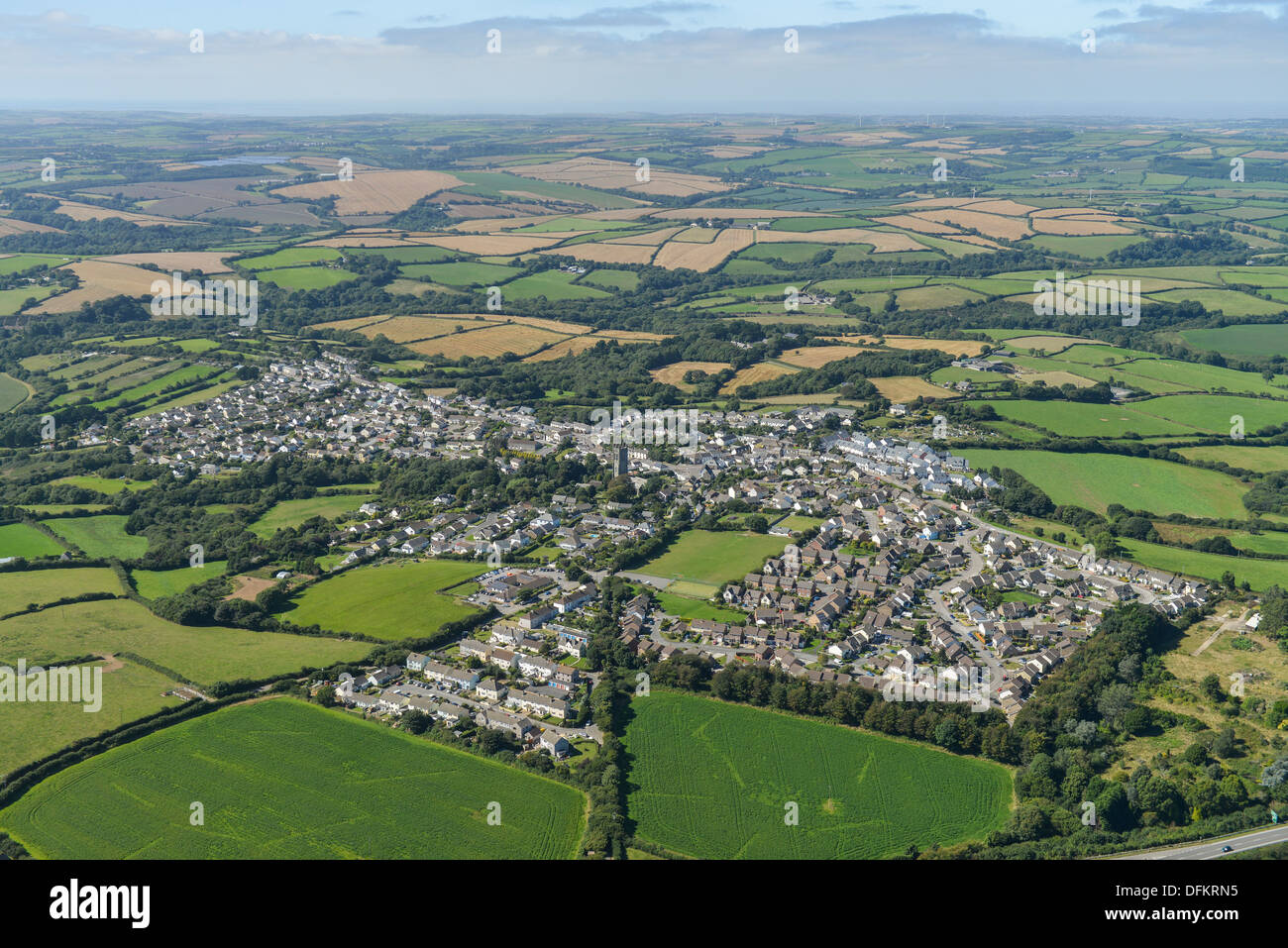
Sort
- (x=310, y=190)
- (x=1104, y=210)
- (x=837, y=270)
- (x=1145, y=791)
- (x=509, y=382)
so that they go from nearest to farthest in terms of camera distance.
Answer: (x=1145, y=791)
(x=509, y=382)
(x=837, y=270)
(x=1104, y=210)
(x=310, y=190)

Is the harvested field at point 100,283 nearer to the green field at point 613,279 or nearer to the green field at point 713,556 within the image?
the green field at point 613,279

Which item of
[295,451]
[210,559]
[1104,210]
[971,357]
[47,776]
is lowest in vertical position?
[47,776]

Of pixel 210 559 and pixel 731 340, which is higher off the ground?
pixel 731 340

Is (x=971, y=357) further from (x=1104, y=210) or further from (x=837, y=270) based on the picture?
(x=1104, y=210)

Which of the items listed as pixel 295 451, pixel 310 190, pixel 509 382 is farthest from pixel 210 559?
Result: pixel 310 190

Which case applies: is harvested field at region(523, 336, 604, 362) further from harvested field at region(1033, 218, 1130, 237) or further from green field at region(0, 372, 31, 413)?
harvested field at region(1033, 218, 1130, 237)

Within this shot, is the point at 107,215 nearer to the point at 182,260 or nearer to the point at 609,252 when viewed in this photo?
the point at 182,260

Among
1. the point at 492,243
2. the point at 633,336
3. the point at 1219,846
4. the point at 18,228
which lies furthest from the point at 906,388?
the point at 18,228
